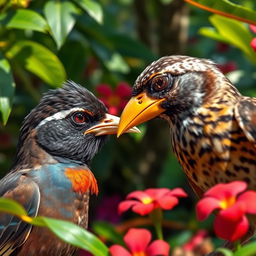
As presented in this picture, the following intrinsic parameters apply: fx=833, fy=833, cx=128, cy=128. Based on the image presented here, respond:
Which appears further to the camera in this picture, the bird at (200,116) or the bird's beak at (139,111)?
the bird's beak at (139,111)

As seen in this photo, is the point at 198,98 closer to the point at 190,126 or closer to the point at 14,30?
the point at 190,126

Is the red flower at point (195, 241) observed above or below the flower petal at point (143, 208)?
below

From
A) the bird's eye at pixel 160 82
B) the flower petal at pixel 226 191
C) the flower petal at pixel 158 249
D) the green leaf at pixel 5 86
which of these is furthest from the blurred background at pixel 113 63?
the flower petal at pixel 226 191

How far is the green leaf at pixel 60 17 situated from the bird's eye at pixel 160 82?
63 centimetres

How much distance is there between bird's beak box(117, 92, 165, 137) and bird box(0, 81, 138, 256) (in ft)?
1.30

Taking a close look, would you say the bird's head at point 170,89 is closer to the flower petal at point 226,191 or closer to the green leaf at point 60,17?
the green leaf at point 60,17

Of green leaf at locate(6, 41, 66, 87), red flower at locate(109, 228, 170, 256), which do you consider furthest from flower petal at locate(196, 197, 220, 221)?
green leaf at locate(6, 41, 66, 87)

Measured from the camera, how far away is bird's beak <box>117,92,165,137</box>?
3070 mm

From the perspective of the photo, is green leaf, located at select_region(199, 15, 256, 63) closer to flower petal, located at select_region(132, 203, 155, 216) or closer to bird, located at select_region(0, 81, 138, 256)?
bird, located at select_region(0, 81, 138, 256)

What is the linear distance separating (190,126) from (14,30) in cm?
134

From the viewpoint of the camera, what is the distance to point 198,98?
10.4 ft

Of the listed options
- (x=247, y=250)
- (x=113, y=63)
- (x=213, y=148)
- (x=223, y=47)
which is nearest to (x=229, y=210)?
(x=247, y=250)

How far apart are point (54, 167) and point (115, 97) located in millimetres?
797

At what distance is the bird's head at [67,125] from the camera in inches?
145
